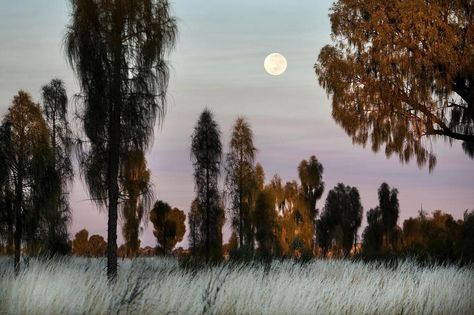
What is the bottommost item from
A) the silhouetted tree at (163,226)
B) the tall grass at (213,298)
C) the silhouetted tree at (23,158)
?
the tall grass at (213,298)

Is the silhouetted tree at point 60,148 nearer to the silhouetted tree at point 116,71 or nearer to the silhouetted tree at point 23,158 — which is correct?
the silhouetted tree at point 23,158

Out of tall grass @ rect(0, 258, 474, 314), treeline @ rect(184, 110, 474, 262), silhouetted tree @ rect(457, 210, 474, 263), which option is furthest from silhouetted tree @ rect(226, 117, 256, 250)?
tall grass @ rect(0, 258, 474, 314)

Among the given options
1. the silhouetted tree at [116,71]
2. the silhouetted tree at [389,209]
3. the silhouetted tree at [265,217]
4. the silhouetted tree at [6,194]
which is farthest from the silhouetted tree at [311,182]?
the silhouetted tree at [116,71]

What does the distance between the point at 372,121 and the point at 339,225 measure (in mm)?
40733

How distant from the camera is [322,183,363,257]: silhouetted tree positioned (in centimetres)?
7012

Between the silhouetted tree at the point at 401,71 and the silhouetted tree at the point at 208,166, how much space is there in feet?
32.5

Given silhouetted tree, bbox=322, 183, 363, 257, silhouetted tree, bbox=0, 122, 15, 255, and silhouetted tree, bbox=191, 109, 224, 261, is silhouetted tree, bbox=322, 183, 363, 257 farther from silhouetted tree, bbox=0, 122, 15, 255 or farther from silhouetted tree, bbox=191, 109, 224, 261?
silhouetted tree, bbox=0, 122, 15, 255

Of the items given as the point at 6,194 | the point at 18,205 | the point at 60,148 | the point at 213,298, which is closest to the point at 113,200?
the point at 213,298

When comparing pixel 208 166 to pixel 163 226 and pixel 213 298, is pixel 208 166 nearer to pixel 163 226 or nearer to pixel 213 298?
pixel 163 226

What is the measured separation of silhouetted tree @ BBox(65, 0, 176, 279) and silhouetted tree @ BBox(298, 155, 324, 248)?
1506 inches

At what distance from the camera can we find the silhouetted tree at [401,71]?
91.2 ft

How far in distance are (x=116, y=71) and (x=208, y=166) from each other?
19.8 m

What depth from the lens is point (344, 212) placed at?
243 ft

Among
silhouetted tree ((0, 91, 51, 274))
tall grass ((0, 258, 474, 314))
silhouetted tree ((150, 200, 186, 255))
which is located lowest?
tall grass ((0, 258, 474, 314))
